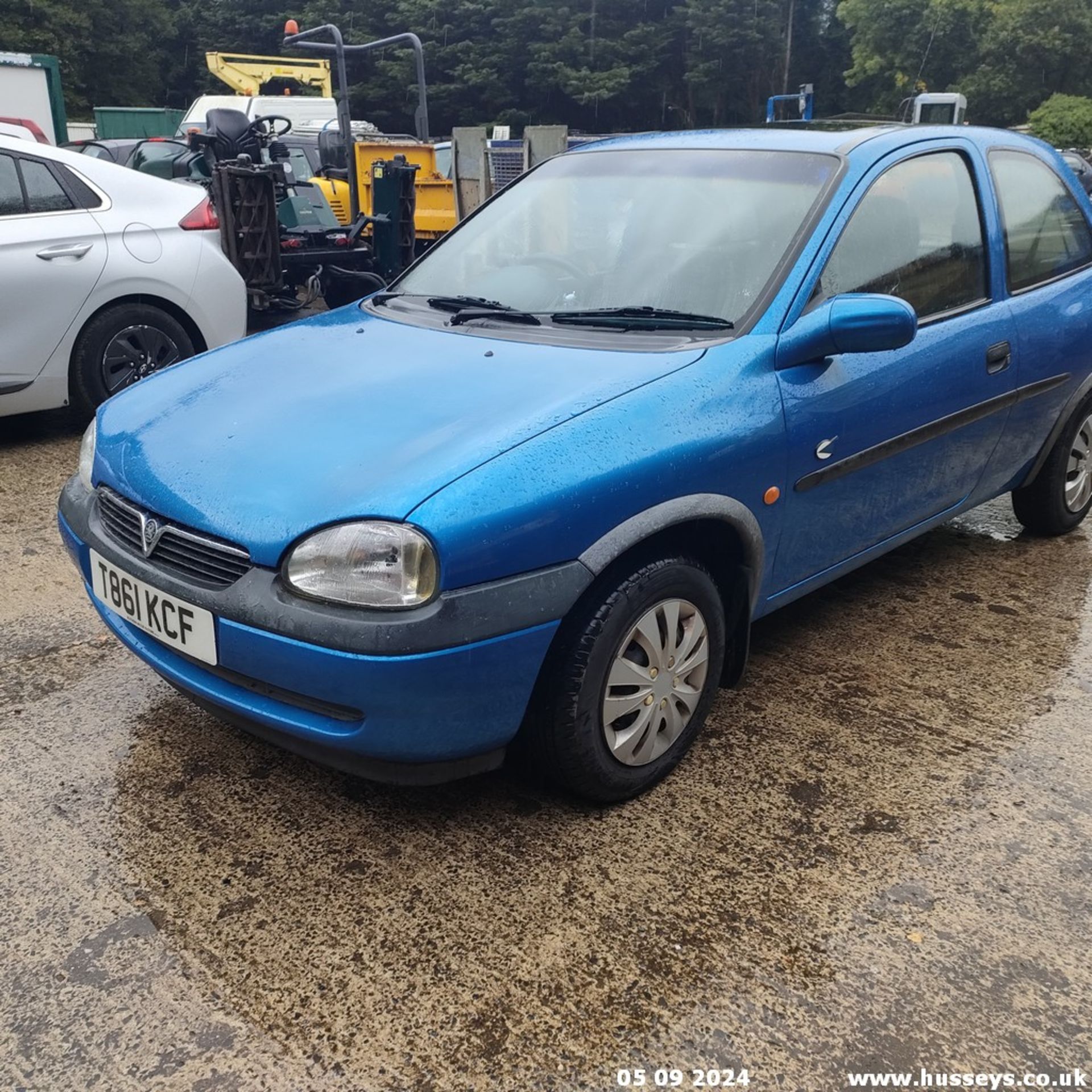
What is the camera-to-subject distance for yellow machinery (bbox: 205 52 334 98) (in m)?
22.6

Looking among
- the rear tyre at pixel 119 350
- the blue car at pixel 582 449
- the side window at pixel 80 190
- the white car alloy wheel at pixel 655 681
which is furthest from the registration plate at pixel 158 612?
the side window at pixel 80 190

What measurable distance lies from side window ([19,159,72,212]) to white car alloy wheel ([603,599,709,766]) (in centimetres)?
438

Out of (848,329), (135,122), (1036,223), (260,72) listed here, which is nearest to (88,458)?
(848,329)

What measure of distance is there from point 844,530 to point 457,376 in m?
1.23

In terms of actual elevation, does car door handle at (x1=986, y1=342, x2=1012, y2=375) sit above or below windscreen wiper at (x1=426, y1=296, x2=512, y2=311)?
below

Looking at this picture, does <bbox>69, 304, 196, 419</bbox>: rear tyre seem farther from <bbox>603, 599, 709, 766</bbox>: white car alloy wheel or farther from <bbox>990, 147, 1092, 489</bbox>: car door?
<bbox>990, 147, 1092, 489</bbox>: car door

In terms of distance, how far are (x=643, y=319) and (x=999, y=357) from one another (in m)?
1.36

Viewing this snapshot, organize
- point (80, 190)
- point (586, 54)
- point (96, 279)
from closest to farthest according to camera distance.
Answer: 1. point (96, 279)
2. point (80, 190)
3. point (586, 54)

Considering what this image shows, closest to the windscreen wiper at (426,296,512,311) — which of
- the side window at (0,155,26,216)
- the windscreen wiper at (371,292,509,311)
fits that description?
the windscreen wiper at (371,292,509,311)

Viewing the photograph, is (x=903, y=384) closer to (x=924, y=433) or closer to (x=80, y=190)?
(x=924, y=433)

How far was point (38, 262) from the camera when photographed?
514cm

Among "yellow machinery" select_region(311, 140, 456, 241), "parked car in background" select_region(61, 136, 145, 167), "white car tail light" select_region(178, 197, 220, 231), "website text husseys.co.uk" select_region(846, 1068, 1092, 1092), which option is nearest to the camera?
"website text husseys.co.uk" select_region(846, 1068, 1092, 1092)

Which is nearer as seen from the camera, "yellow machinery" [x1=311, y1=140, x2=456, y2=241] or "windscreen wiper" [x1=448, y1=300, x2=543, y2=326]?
"windscreen wiper" [x1=448, y1=300, x2=543, y2=326]

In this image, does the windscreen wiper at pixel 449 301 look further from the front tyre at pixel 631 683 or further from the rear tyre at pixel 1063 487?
the rear tyre at pixel 1063 487
